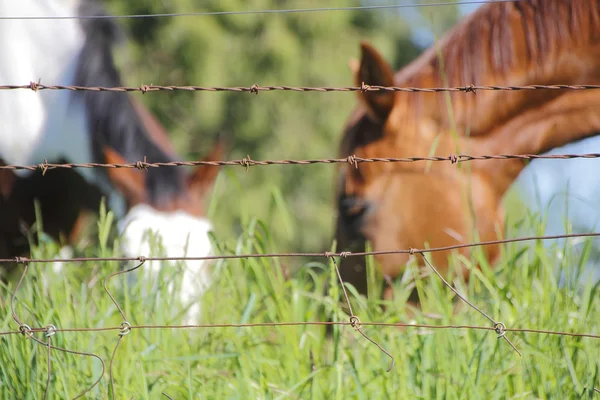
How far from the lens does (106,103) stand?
3.72 meters

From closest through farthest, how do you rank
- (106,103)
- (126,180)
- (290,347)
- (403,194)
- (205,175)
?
1. (290,347)
2. (403,194)
3. (126,180)
4. (205,175)
5. (106,103)

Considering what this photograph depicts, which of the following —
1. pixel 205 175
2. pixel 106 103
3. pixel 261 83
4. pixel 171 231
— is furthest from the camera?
pixel 261 83

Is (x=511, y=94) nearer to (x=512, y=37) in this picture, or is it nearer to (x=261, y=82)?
(x=512, y=37)

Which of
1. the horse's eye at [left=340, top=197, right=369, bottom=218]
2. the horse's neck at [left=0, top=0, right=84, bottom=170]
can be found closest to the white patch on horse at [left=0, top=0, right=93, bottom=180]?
the horse's neck at [left=0, top=0, right=84, bottom=170]

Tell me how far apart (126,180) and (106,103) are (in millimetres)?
500

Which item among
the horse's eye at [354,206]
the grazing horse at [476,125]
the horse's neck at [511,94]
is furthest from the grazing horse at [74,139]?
the horse's neck at [511,94]

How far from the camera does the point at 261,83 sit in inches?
289

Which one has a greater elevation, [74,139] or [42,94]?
[42,94]

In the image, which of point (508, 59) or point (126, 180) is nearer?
point (508, 59)

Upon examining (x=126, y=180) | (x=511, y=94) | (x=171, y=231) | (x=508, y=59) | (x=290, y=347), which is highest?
(x=508, y=59)

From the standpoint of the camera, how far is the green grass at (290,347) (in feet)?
5.07

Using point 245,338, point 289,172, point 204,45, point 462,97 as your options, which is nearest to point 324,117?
point 289,172

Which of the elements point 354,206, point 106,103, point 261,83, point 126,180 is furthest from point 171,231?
point 261,83

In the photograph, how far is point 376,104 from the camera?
2781 millimetres
